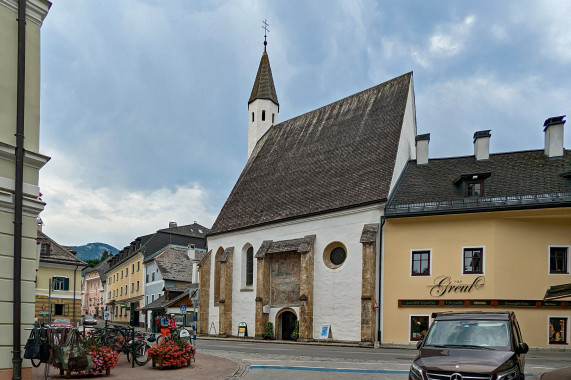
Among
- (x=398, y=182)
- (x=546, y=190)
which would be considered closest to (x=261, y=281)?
(x=398, y=182)

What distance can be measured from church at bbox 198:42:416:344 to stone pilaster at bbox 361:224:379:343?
52 mm

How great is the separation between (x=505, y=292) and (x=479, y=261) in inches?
71.6

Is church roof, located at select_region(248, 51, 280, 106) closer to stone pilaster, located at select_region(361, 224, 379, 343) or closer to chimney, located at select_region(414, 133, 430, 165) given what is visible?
chimney, located at select_region(414, 133, 430, 165)

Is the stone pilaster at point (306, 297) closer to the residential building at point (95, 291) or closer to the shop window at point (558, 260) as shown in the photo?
the shop window at point (558, 260)

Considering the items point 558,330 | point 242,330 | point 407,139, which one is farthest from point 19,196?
point 407,139

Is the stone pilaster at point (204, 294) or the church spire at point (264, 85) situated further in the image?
the church spire at point (264, 85)

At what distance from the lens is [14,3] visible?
11.1m

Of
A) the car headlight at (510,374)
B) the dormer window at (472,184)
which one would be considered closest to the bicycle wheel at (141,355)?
the car headlight at (510,374)

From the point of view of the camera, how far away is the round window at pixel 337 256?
30.9 meters

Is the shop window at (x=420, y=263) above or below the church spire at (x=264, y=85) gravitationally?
below

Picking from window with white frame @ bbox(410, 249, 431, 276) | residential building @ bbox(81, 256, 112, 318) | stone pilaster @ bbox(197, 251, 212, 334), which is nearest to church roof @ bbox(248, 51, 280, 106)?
stone pilaster @ bbox(197, 251, 212, 334)

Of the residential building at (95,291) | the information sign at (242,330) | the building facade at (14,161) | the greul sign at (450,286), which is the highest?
the building facade at (14,161)

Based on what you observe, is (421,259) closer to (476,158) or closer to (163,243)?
(476,158)

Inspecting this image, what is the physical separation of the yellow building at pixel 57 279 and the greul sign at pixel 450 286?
1061 inches
